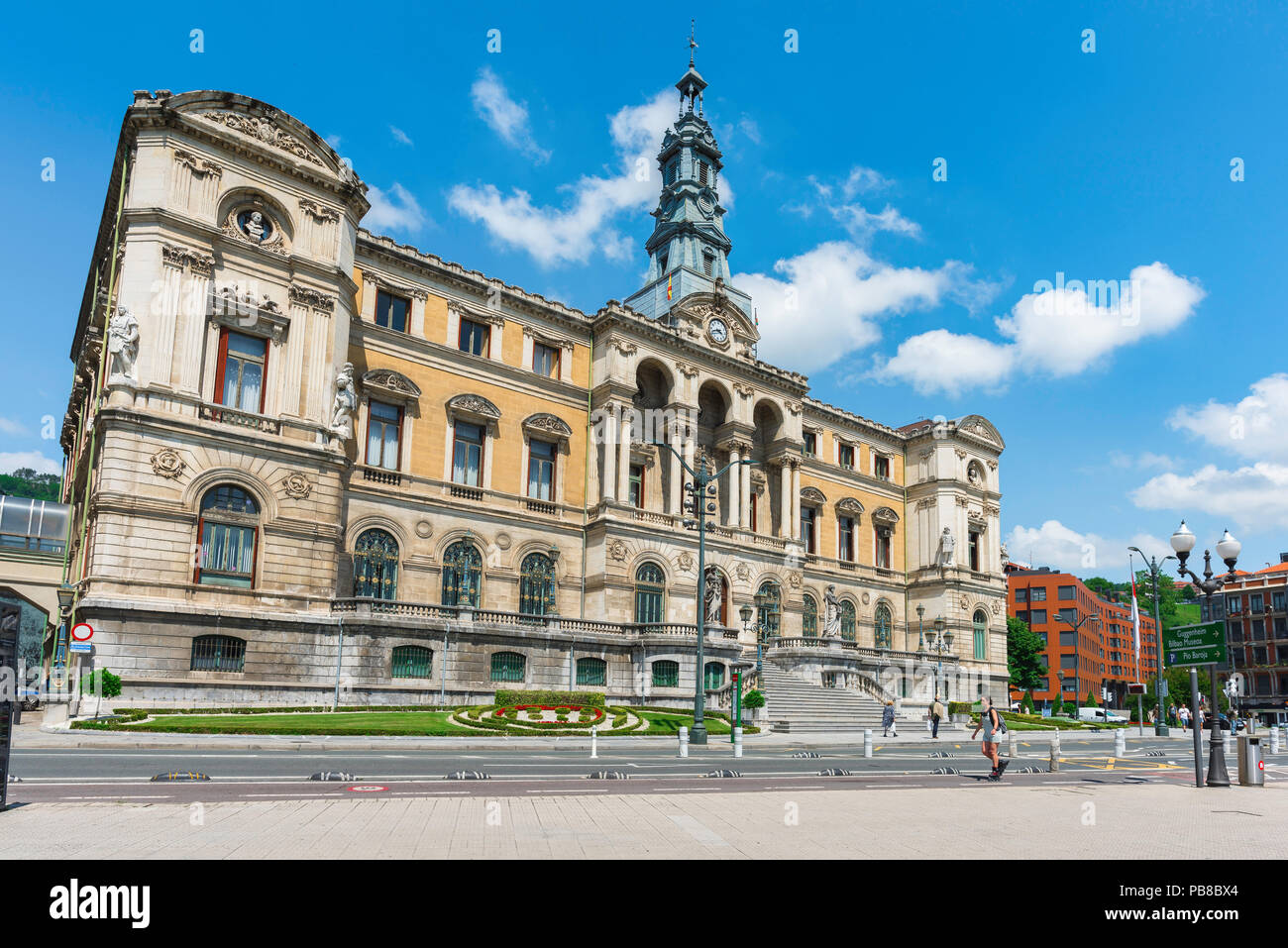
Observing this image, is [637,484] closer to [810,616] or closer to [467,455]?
[467,455]

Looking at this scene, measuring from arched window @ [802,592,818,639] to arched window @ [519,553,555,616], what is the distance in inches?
712

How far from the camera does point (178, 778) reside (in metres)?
16.8

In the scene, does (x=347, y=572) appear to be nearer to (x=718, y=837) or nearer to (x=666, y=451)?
(x=666, y=451)

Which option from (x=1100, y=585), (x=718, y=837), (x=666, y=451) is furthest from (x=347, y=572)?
(x=1100, y=585)

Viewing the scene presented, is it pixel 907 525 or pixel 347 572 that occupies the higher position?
pixel 907 525

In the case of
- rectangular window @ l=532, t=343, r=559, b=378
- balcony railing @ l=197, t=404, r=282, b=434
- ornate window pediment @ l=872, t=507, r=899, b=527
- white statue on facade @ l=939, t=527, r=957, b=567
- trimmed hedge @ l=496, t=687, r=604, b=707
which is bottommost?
trimmed hedge @ l=496, t=687, r=604, b=707

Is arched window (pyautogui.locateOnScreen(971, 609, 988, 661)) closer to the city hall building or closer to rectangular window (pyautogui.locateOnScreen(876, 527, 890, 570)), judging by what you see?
the city hall building

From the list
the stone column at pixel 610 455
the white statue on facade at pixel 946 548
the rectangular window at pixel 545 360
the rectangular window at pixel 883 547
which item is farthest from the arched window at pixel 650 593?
the white statue on facade at pixel 946 548

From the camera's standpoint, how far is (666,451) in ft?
171

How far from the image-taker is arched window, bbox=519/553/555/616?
1804 inches

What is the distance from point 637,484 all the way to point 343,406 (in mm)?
18486

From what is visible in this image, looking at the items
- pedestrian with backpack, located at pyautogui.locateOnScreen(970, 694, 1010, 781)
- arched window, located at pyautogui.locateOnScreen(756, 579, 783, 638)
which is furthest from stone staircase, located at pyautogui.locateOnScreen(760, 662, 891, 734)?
pedestrian with backpack, located at pyautogui.locateOnScreen(970, 694, 1010, 781)

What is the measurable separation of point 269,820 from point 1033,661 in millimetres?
92804

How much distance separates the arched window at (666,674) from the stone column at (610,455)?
9.03 m
